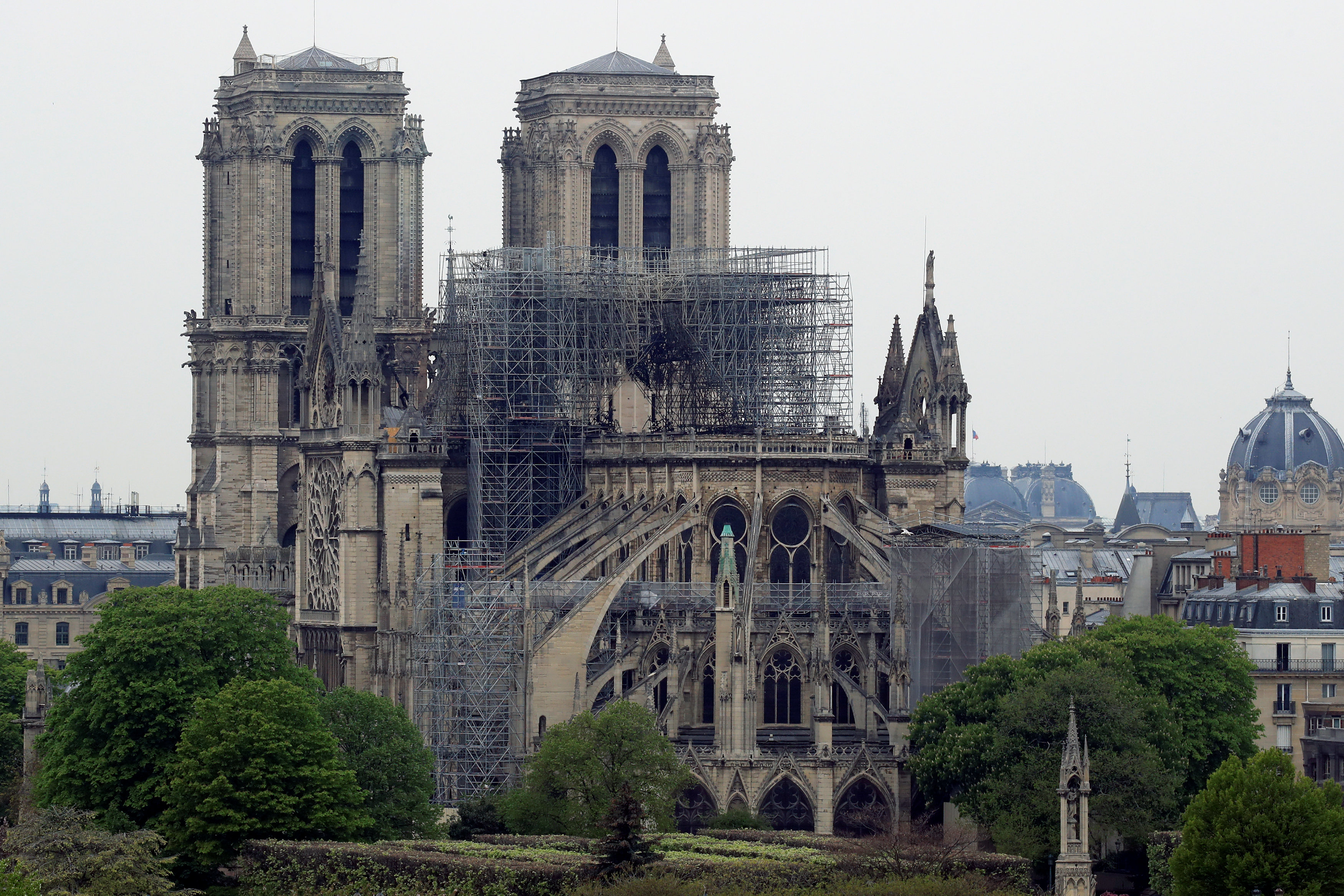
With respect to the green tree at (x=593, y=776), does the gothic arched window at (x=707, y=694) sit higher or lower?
higher

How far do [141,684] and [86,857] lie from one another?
14103mm

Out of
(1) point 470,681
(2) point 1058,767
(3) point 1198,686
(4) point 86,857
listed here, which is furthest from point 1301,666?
(4) point 86,857

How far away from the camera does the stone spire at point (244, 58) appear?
167125mm

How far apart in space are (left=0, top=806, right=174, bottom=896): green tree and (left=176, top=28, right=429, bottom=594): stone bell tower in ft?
173

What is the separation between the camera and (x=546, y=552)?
140 meters

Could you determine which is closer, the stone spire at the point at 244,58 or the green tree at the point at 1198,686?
the green tree at the point at 1198,686

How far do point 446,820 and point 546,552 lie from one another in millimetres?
16547

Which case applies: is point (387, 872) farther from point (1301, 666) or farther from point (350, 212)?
point (350, 212)

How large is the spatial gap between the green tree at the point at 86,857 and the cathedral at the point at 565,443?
25.1m

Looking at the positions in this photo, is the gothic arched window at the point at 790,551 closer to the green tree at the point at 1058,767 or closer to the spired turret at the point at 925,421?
the spired turret at the point at 925,421

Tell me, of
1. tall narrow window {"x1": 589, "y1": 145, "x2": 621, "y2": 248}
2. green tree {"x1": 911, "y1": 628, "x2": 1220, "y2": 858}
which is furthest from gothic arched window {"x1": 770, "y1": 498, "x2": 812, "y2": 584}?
tall narrow window {"x1": 589, "y1": 145, "x2": 621, "y2": 248}

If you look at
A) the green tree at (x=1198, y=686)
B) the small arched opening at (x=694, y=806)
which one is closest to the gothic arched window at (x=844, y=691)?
the small arched opening at (x=694, y=806)

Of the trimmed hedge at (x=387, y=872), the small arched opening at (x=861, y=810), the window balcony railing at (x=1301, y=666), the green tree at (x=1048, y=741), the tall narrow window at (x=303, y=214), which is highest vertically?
the tall narrow window at (x=303, y=214)

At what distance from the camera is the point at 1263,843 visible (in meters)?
103
